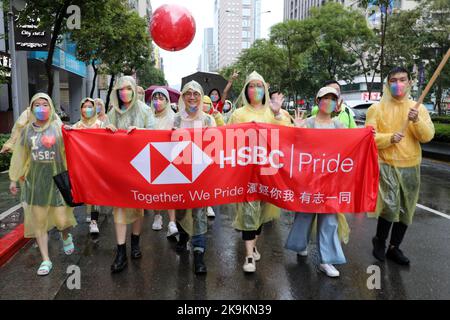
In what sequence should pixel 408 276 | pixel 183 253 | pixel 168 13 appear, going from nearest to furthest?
pixel 408 276 → pixel 183 253 → pixel 168 13

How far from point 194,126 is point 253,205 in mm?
1034

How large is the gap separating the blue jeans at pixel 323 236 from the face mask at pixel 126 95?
2145mm

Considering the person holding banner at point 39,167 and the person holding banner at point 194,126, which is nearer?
the person holding banner at point 39,167

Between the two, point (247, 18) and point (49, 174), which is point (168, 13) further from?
point (247, 18)

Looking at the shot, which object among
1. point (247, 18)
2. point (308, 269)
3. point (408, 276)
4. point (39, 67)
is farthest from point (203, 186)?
point (247, 18)

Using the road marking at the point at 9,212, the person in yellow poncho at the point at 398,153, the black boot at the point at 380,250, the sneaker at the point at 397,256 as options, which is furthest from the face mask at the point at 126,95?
the sneaker at the point at 397,256

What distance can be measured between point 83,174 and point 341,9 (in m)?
24.5

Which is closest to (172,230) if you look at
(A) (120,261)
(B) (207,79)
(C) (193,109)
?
(A) (120,261)

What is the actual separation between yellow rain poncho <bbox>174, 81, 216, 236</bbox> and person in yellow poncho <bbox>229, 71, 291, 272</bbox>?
1.08ft

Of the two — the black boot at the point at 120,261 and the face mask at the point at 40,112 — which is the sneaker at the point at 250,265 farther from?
the face mask at the point at 40,112

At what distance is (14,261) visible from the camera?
4551 millimetres

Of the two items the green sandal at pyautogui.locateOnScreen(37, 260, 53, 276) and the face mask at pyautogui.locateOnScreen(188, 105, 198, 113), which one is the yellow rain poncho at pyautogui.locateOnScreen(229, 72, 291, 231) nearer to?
the face mask at pyautogui.locateOnScreen(188, 105, 198, 113)

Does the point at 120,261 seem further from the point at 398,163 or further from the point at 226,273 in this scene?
the point at 398,163

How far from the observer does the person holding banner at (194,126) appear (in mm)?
4258
